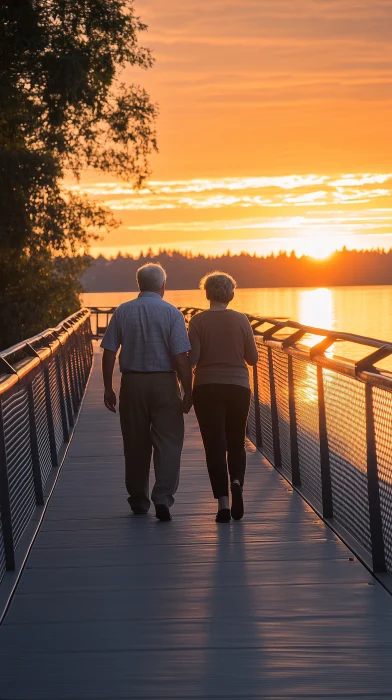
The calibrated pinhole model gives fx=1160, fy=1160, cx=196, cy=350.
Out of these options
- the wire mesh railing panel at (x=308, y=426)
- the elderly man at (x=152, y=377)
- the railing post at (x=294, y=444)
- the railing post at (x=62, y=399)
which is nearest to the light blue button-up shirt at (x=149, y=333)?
the elderly man at (x=152, y=377)

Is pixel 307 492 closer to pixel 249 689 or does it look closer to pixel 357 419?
pixel 357 419

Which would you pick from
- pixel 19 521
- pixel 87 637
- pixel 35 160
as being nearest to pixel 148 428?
pixel 19 521

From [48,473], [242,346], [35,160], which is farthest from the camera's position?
[35,160]

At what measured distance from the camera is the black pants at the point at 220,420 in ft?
24.2

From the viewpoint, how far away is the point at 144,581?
586 cm

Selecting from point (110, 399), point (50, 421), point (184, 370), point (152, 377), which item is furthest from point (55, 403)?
point (184, 370)

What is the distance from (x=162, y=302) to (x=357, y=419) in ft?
4.94

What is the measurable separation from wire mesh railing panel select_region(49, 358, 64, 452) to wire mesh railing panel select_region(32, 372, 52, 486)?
634mm

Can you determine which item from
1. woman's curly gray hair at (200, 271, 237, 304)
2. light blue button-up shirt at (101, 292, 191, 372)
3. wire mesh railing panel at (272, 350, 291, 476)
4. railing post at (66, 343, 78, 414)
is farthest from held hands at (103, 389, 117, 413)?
railing post at (66, 343, 78, 414)

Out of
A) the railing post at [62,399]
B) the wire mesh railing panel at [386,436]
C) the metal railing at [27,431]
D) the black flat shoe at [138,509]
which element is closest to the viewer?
the wire mesh railing panel at [386,436]

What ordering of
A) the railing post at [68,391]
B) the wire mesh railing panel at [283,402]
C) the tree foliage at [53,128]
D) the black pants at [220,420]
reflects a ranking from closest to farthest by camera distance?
the black pants at [220,420] → the wire mesh railing panel at [283,402] → the railing post at [68,391] → the tree foliage at [53,128]

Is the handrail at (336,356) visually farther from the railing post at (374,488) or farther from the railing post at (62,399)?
the railing post at (62,399)

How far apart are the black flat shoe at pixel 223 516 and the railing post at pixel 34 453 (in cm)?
140

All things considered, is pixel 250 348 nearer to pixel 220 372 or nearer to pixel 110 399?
pixel 220 372
